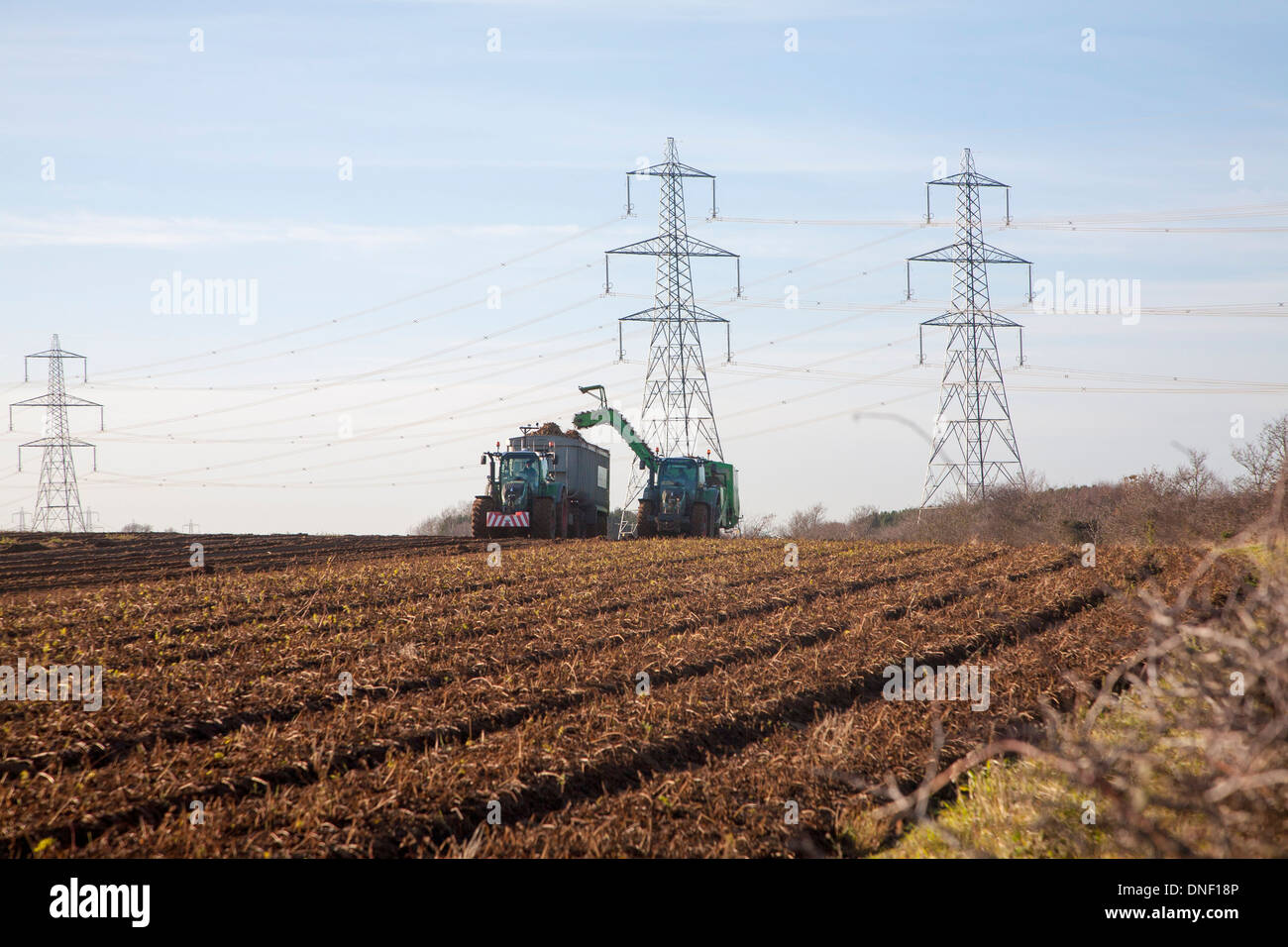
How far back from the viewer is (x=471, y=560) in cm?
2450

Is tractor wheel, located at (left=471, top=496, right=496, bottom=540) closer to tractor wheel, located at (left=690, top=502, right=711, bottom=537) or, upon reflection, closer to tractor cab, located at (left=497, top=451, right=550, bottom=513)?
tractor cab, located at (left=497, top=451, right=550, bottom=513)

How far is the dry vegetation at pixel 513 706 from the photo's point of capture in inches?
284

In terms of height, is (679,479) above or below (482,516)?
above

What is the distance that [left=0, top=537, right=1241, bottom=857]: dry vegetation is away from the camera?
722 cm

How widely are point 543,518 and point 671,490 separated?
5.65 metres

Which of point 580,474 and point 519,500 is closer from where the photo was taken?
point 519,500

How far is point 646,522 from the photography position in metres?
38.0

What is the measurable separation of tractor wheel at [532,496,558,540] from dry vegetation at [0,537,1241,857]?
13.8 m

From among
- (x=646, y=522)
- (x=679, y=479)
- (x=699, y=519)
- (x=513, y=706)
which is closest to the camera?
(x=513, y=706)

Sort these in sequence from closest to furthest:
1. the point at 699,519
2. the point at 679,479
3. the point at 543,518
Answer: the point at 543,518
the point at 699,519
the point at 679,479

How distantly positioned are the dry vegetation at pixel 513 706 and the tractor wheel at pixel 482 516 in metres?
13.9

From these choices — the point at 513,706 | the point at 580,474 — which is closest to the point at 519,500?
the point at 580,474

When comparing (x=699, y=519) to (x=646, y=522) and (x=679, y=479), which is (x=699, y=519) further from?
(x=646, y=522)
